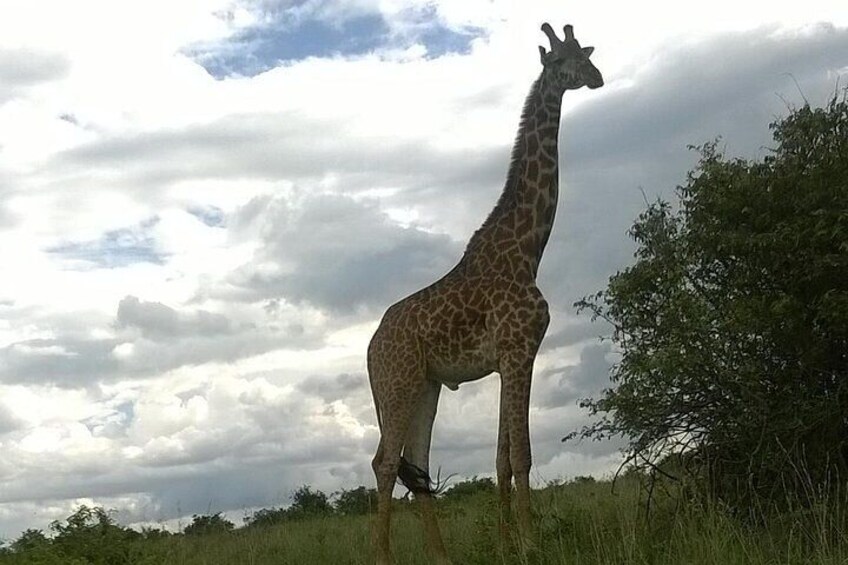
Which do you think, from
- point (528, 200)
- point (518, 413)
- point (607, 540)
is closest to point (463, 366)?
point (518, 413)

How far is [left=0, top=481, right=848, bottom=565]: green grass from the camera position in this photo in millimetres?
8109

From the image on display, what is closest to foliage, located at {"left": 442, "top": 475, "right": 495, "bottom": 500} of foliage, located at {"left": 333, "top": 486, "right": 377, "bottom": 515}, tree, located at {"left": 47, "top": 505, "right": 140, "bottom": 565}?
foliage, located at {"left": 333, "top": 486, "right": 377, "bottom": 515}

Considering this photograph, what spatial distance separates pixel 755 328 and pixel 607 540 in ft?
8.08

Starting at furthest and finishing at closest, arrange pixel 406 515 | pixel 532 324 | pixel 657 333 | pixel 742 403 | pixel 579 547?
pixel 406 515, pixel 657 333, pixel 742 403, pixel 532 324, pixel 579 547

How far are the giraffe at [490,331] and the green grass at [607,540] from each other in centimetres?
39

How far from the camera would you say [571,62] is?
1055cm

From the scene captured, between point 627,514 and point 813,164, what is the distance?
364 cm

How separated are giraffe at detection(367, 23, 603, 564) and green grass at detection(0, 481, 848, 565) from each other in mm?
390

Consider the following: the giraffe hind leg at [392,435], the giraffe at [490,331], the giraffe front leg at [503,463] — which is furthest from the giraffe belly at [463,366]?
the giraffe front leg at [503,463]

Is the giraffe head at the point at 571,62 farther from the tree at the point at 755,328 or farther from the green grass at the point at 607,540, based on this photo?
the green grass at the point at 607,540

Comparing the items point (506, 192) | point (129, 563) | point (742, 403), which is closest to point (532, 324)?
point (506, 192)

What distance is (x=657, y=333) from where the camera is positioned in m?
11.0

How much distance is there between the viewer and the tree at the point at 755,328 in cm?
988

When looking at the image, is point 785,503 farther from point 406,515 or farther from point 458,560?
point 406,515
